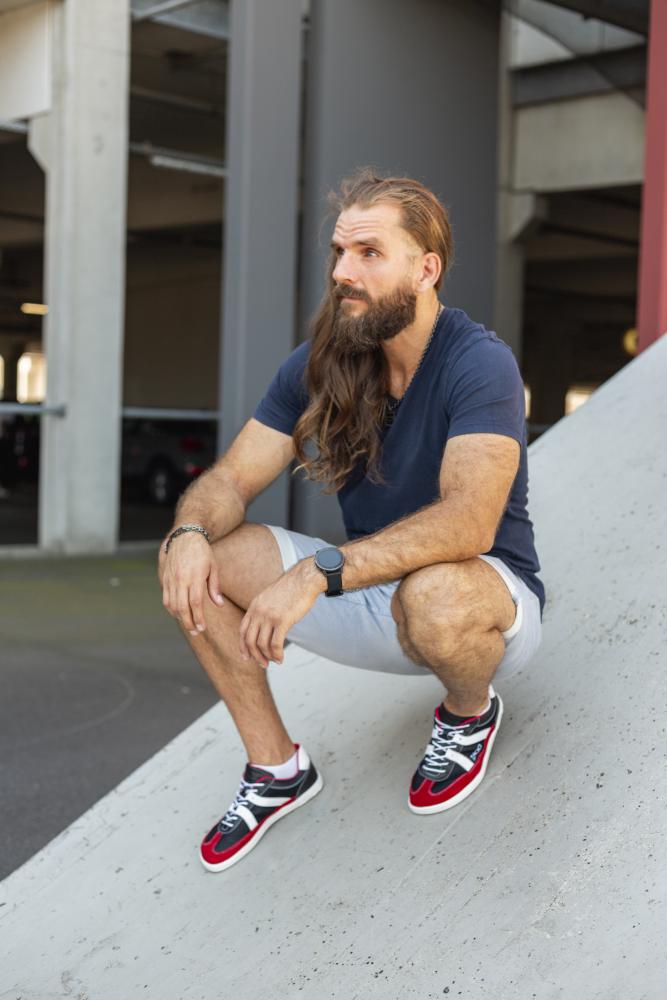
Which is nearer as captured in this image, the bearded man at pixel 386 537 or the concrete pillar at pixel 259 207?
the bearded man at pixel 386 537

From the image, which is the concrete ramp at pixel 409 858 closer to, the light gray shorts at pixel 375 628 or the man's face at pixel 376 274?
the light gray shorts at pixel 375 628

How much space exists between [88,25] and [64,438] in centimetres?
364

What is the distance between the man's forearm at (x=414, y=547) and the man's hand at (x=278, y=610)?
0.02m

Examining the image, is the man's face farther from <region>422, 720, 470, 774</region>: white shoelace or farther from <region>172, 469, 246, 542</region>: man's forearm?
<region>422, 720, 470, 774</region>: white shoelace

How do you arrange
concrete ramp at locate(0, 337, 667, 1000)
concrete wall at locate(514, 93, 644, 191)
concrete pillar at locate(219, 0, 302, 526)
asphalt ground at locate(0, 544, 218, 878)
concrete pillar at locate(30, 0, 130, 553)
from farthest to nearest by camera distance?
concrete wall at locate(514, 93, 644, 191) < concrete pillar at locate(30, 0, 130, 553) < concrete pillar at locate(219, 0, 302, 526) < asphalt ground at locate(0, 544, 218, 878) < concrete ramp at locate(0, 337, 667, 1000)

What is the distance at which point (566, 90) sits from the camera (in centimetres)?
1257

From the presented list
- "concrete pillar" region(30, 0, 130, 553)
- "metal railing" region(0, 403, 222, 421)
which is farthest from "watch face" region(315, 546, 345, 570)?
"concrete pillar" region(30, 0, 130, 553)

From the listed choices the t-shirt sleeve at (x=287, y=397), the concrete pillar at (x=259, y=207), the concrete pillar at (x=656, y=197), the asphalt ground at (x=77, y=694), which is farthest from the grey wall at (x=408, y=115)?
the t-shirt sleeve at (x=287, y=397)

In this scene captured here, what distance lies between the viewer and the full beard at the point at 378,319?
9.20ft

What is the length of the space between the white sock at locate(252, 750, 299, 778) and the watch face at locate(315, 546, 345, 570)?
628 millimetres

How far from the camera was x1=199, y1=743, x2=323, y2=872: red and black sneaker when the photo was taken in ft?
9.23

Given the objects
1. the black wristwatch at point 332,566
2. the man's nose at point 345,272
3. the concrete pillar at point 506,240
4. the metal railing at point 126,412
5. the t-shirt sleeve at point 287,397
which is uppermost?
the concrete pillar at point 506,240

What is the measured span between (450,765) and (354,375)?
38.6 inches

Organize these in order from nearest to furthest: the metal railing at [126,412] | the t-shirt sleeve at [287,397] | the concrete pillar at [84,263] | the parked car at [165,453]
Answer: the t-shirt sleeve at [287,397] → the metal railing at [126,412] → the concrete pillar at [84,263] → the parked car at [165,453]
